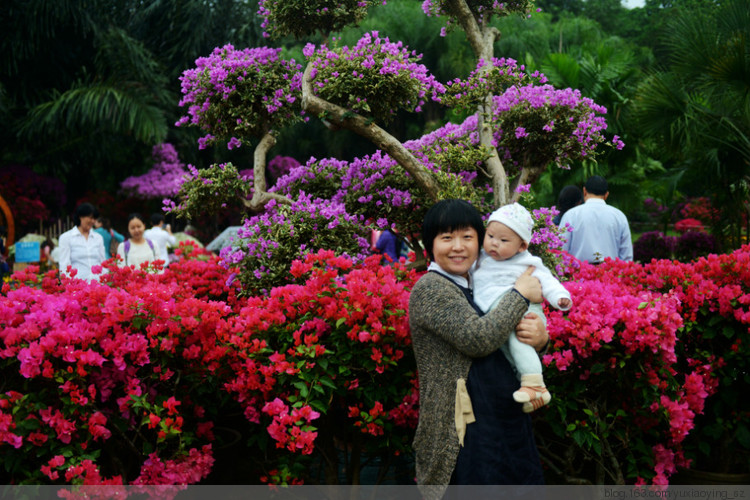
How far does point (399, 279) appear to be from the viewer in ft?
12.4

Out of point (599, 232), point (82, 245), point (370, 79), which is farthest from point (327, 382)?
point (82, 245)

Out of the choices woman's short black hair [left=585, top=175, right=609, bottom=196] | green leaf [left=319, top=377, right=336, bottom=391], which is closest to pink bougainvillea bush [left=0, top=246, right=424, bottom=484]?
green leaf [left=319, top=377, right=336, bottom=391]

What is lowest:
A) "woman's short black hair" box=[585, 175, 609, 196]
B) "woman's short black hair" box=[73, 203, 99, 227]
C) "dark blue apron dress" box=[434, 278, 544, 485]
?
"dark blue apron dress" box=[434, 278, 544, 485]

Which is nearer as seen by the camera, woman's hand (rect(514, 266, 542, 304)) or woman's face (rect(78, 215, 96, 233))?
woman's hand (rect(514, 266, 542, 304))

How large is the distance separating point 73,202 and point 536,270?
20273 millimetres

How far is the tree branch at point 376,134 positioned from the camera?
4387 millimetres

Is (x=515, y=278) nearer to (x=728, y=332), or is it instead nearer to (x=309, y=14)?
(x=728, y=332)

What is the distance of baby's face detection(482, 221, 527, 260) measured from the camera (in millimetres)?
2453

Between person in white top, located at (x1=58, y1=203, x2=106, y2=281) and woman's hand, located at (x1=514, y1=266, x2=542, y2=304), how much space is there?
537 centimetres

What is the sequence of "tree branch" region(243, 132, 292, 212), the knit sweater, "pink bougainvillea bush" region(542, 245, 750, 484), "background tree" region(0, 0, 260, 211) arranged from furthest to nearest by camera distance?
"background tree" region(0, 0, 260, 211) → "tree branch" region(243, 132, 292, 212) → "pink bougainvillea bush" region(542, 245, 750, 484) → the knit sweater

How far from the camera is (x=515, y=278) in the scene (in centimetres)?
249

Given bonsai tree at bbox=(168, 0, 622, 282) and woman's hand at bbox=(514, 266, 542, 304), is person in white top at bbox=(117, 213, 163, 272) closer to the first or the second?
bonsai tree at bbox=(168, 0, 622, 282)

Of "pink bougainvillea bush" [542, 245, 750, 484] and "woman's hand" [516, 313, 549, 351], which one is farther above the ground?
"woman's hand" [516, 313, 549, 351]

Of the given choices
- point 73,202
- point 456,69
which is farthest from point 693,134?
point 73,202
